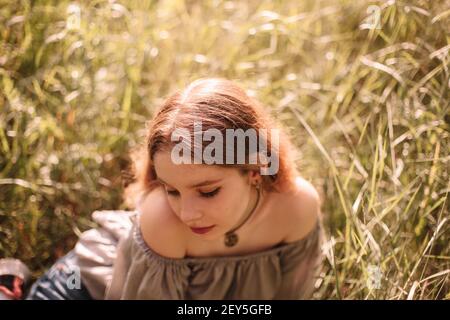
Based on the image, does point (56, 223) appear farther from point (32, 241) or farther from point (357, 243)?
point (357, 243)

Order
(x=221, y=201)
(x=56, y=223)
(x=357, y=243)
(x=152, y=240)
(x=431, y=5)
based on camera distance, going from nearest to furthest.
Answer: (x=221, y=201), (x=152, y=240), (x=357, y=243), (x=431, y=5), (x=56, y=223)

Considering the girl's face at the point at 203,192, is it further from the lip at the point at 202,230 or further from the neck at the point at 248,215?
the neck at the point at 248,215

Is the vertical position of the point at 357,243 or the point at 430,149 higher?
the point at 430,149

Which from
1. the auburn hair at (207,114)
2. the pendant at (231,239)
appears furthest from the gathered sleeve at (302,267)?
the auburn hair at (207,114)

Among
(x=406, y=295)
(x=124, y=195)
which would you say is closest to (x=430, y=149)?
(x=406, y=295)

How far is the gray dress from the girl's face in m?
0.18

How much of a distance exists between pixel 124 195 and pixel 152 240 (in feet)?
1.74

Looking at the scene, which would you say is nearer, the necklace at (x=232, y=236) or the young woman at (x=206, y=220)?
the young woman at (x=206, y=220)

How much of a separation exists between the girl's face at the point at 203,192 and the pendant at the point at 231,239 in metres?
0.14

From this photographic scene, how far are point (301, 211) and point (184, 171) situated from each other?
17.9 inches

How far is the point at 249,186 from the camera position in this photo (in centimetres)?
158

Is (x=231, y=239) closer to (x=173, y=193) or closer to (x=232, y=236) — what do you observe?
(x=232, y=236)

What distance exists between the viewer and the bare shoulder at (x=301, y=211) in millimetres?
1708

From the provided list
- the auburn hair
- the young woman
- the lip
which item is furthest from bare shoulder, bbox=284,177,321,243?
the lip
